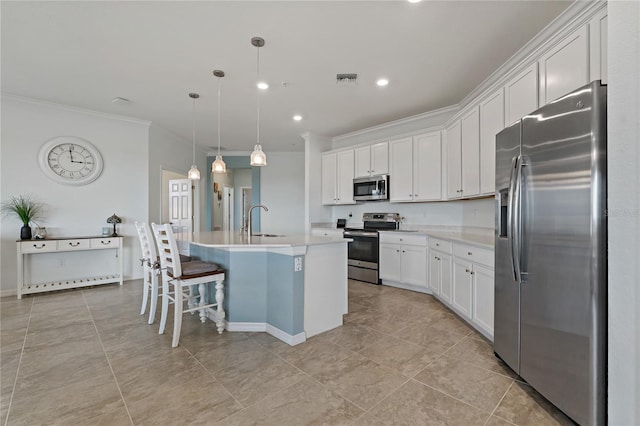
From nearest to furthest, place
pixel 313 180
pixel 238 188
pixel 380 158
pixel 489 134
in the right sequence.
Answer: pixel 489 134 < pixel 380 158 < pixel 313 180 < pixel 238 188

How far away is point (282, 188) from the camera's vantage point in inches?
281

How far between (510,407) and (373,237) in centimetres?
294

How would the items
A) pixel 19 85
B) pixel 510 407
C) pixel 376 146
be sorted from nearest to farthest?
pixel 510 407 < pixel 19 85 < pixel 376 146

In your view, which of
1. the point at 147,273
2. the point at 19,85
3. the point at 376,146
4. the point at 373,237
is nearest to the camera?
the point at 147,273

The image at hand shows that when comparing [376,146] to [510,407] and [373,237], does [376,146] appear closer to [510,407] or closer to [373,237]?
[373,237]

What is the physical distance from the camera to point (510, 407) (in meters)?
1.66

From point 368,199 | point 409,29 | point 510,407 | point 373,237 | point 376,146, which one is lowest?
point 510,407

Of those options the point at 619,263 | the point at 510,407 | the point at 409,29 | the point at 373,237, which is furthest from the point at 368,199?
the point at 619,263

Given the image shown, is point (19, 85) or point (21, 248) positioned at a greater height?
point (19, 85)

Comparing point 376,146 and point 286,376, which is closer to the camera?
point 286,376

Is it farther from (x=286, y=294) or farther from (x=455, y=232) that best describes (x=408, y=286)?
(x=286, y=294)

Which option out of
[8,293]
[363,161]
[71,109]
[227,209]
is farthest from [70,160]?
[227,209]

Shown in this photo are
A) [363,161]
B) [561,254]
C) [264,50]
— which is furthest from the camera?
[363,161]

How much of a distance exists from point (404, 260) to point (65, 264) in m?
5.06
